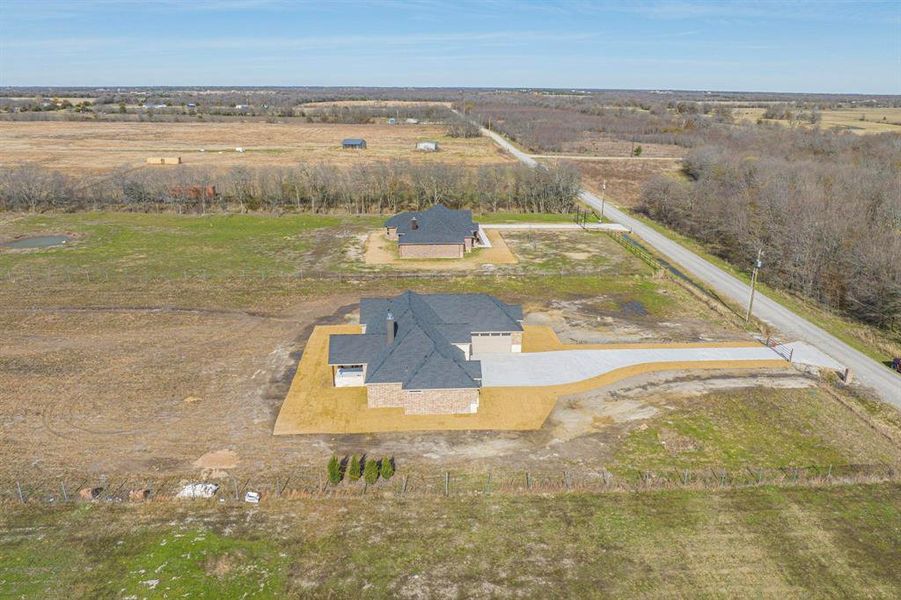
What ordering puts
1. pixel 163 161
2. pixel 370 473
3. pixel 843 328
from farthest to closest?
1. pixel 163 161
2. pixel 843 328
3. pixel 370 473

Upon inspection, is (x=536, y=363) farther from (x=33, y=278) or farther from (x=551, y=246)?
(x=33, y=278)

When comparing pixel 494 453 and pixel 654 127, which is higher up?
pixel 654 127

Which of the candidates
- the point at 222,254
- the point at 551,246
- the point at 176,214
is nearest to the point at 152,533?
the point at 222,254

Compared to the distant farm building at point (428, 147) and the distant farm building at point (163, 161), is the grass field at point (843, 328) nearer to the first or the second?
the distant farm building at point (428, 147)

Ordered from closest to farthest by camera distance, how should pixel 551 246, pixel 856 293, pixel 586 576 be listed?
pixel 586 576 < pixel 856 293 < pixel 551 246

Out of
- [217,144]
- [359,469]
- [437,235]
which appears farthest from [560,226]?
[217,144]

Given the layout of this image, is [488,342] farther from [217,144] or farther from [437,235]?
[217,144]
